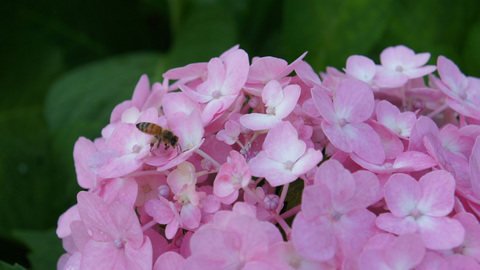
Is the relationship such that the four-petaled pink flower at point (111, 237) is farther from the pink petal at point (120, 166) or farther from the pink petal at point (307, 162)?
the pink petal at point (307, 162)

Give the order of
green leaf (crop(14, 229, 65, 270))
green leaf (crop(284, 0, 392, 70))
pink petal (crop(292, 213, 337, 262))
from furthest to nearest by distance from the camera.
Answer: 1. green leaf (crop(284, 0, 392, 70))
2. green leaf (crop(14, 229, 65, 270))
3. pink petal (crop(292, 213, 337, 262))

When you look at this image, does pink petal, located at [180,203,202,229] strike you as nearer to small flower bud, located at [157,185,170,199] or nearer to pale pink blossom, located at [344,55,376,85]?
small flower bud, located at [157,185,170,199]

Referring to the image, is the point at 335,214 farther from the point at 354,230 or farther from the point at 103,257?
the point at 103,257

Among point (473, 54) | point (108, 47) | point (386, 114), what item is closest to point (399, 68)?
point (386, 114)

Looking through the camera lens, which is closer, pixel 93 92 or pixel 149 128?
pixel 149 128

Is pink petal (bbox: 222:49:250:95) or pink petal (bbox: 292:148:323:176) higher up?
pink petal (bbox: 222:49:250:95)

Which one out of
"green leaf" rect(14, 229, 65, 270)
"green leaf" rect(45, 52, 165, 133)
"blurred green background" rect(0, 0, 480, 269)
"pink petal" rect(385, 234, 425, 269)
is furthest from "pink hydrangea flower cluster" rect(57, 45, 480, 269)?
"green leaf" rect(45, 52, 165, 133)

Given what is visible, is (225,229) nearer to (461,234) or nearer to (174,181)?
(174,181)
